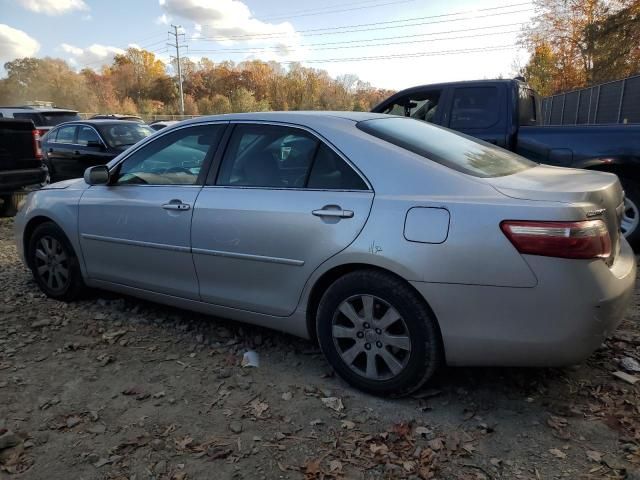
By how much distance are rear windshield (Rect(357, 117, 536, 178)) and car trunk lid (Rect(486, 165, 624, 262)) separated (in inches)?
5.6

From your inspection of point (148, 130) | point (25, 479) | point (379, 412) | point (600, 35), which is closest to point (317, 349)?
point (379, 412)

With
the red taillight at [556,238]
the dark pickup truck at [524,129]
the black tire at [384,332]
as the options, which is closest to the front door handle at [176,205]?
the black tire at [384,332]

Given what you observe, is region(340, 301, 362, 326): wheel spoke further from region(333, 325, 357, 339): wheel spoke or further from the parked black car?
the parked black car

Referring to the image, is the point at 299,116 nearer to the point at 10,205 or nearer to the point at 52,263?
the point at 52,263

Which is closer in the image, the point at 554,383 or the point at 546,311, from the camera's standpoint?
the point at 546,311

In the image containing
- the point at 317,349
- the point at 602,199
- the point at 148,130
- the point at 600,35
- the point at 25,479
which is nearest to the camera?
the point at 25,479

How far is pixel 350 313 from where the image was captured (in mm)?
2844

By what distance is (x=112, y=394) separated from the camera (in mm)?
3014

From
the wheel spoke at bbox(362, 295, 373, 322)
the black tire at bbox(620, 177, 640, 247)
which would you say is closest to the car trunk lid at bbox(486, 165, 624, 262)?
the wheel spoke at bbox(362, 295, 373, 322)

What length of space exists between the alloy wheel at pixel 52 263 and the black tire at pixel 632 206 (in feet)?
17.1

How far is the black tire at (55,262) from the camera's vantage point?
4.29 m

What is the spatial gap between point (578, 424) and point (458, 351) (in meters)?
0.69

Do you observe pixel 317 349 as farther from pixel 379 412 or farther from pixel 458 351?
pixel 458 351

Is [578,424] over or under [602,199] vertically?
under
